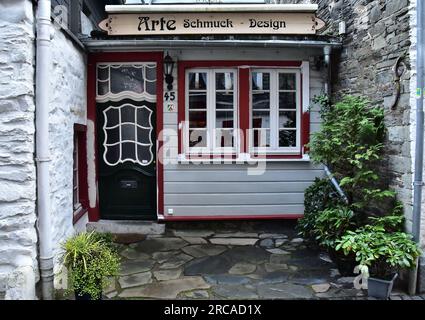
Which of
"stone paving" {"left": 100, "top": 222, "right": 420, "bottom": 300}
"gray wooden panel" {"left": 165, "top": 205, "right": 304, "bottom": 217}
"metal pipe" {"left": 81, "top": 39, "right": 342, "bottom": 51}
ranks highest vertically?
"metal pipe" {"left": 81, "top": 39, "right": 342, "bottom": 51}

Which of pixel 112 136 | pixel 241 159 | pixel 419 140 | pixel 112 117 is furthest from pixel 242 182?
pixel 419 140

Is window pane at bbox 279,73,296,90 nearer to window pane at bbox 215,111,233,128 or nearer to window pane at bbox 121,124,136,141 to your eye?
window pane at bbox 215,111,233,128

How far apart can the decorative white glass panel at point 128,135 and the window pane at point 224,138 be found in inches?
43.7

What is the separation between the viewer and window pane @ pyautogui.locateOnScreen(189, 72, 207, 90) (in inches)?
262

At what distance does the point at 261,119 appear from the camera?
22.2 ft

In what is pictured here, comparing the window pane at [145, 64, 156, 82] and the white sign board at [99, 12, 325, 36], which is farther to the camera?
the window pane at [145, 64, 156, 82]

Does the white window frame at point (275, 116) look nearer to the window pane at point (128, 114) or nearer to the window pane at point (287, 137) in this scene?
the window pane at point (287, 137)

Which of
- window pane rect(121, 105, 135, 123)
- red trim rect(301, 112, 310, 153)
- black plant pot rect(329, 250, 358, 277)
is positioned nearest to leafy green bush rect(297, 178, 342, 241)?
black plant pot rect(329, 250, 358, 277)

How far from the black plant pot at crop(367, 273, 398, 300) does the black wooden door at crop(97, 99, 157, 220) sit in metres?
3.77

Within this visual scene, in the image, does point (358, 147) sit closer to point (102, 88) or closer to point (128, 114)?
point (128, 114)

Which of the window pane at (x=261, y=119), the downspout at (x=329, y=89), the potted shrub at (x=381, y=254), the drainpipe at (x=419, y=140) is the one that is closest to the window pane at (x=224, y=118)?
the window pane at (x=261, y=119)

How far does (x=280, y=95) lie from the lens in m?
6.76

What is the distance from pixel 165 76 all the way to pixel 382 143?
344cm
